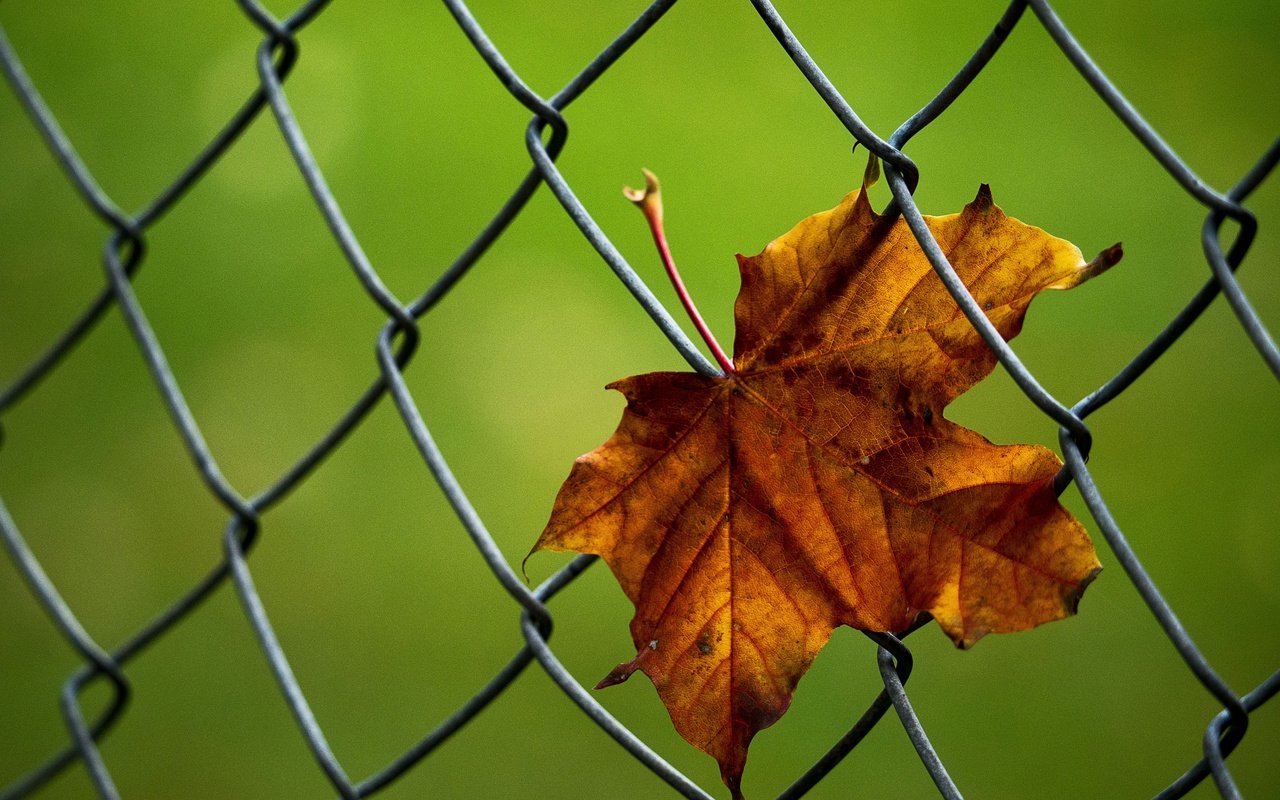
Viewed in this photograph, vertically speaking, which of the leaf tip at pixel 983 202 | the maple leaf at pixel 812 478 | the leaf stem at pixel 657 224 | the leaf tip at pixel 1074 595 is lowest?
the leaf tip at pixel 1074 595

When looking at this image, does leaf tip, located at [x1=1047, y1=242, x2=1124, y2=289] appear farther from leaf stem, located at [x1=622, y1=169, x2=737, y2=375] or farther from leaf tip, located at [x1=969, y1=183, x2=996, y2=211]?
leaf stem, located at [x1=622, y1=169, x2=737, y2=375]

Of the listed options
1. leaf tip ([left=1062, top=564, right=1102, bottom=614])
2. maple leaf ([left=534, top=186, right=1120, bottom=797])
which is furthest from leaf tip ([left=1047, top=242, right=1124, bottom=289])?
leaf tip ([left=1062, top=564, right=1102, bottom=614])

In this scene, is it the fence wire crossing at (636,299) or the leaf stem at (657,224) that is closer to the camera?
the fence wire crossing at (636,299)

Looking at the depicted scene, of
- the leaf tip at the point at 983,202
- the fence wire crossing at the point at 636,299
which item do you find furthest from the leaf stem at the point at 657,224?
the leaf tip at the point at 983,202

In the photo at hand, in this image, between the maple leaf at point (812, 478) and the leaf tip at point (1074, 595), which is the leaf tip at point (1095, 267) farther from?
the leaf tip at point (1074, 595)

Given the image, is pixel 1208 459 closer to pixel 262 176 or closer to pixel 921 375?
pixel 921 375

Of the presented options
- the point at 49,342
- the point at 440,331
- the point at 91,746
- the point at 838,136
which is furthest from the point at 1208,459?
the point at 49,342
